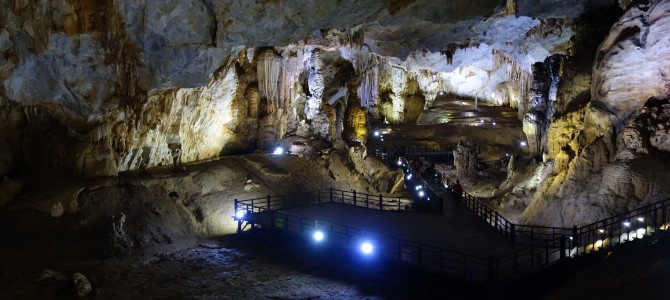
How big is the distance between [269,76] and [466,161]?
40.2ft

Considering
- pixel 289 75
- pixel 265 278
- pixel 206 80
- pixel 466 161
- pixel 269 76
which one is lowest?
pixel 265 278

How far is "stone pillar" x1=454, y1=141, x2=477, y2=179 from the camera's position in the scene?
29.8 metres

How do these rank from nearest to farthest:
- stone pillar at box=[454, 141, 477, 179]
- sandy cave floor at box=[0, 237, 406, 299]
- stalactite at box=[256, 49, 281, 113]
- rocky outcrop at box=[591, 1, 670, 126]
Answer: sandy cave floor at box=[0, 237, 406, 299] → rocky outcrop at box=[591, 1, 670, 126] → stalactite at box=[256, 49, 281, 113] → stone pillar at box=[454, 141, 477, 179]

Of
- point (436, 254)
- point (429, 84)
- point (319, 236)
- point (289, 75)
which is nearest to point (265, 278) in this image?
point (319, 236)

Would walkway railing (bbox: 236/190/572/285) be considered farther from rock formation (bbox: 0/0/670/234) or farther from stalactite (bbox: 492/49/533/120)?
stalactite (bbox: 492/49/533/120)

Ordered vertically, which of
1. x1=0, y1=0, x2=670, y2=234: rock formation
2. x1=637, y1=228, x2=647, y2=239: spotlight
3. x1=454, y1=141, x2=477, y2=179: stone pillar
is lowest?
x1=637, y1=228, x2=647, y2=239: spotlight

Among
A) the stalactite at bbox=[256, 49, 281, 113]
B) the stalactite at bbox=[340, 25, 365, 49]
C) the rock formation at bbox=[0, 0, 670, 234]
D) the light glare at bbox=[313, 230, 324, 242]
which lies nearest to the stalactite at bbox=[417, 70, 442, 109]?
the stalactite at bbox=[256, 49, 281, 113]

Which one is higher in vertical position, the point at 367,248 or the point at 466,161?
the point at 466,161

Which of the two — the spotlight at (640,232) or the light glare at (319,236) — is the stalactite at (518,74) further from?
the light glare at (319,236)

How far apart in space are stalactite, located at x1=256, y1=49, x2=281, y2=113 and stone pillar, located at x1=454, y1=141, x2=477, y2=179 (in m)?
10.9

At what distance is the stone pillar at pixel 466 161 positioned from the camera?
2978 centimetres

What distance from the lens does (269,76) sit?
93.8ft

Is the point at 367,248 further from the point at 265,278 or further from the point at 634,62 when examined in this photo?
the point at 634,62

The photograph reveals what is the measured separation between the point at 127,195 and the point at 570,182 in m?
15.2
